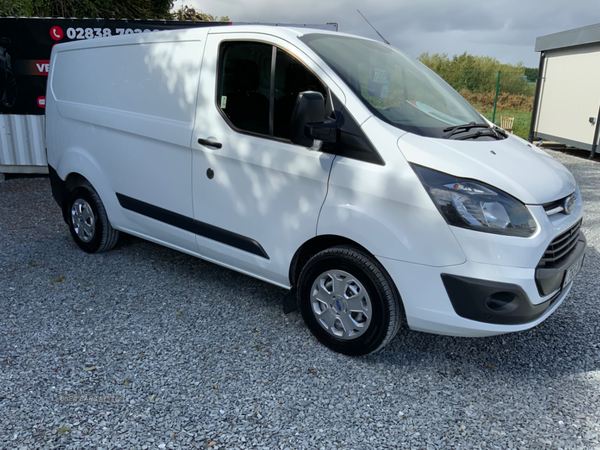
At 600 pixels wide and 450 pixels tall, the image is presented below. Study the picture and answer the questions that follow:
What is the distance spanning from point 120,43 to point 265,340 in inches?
111

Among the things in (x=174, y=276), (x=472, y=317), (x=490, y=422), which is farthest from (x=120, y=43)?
(x=490, y=422)

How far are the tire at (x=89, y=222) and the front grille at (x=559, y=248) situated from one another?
12.2 ft

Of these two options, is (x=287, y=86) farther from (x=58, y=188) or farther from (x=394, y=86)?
(x=58, y=188)

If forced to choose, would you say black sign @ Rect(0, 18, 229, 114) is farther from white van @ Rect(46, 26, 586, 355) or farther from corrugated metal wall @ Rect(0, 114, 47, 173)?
white van @ Rect(46, 26, 586, 355)

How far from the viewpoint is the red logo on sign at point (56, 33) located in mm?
7848

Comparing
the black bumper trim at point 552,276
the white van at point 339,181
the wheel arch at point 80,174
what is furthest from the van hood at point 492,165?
the wheel arch at point 80,174

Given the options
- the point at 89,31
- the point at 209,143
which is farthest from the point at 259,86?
the point at 89,31

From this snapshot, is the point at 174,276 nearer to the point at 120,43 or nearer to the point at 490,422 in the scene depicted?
the point at 120,43

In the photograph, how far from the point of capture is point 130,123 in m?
3.93

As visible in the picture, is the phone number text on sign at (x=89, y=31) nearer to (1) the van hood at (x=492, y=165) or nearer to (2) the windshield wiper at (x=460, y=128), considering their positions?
(2) the windshield wiper at (x=460, y=128)

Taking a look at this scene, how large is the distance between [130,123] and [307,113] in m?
1.92

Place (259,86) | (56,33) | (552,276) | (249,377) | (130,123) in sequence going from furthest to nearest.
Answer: (56,33) < (130,123) < (259,86) < (249,377) < (552,276)

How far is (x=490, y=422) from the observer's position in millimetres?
2514

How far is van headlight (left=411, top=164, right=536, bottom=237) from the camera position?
2471 millimetres
